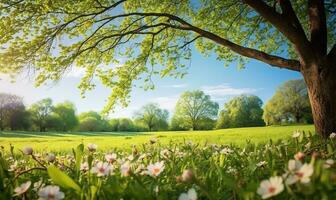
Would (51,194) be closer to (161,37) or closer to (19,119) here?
(161,37)

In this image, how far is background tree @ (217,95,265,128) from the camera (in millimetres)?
90188

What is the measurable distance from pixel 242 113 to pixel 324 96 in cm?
8403

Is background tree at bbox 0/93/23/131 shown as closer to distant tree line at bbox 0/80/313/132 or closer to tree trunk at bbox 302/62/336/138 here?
distant tree line at bbox 0/80/313/132

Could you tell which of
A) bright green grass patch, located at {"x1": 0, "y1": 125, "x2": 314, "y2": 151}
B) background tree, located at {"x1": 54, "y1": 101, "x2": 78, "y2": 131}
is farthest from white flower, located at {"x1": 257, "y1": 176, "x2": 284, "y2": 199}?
background tree, located at {"x1": 54, "y1": 101, "x2": 78, "y2": 131}

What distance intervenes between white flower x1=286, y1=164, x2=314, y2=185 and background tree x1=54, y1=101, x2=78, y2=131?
99.3 meters

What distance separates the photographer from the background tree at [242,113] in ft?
296

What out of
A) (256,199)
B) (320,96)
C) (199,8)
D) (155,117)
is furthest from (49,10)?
(155,117)

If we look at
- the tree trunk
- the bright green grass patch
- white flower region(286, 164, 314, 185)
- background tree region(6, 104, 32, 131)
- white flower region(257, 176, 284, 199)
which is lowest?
the bright green grass patch

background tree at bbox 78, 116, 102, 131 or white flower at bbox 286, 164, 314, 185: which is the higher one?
background tree at bbox 78, 116, 102, 131

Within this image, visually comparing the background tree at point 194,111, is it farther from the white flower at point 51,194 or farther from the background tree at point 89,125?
the white flower at point 51,194

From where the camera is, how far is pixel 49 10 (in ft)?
35.2

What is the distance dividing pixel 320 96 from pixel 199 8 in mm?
8193

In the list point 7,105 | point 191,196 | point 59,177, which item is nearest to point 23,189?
point 59,177

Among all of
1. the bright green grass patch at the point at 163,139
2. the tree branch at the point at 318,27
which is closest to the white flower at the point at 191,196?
the bright green grass patch at the point at 163,139
